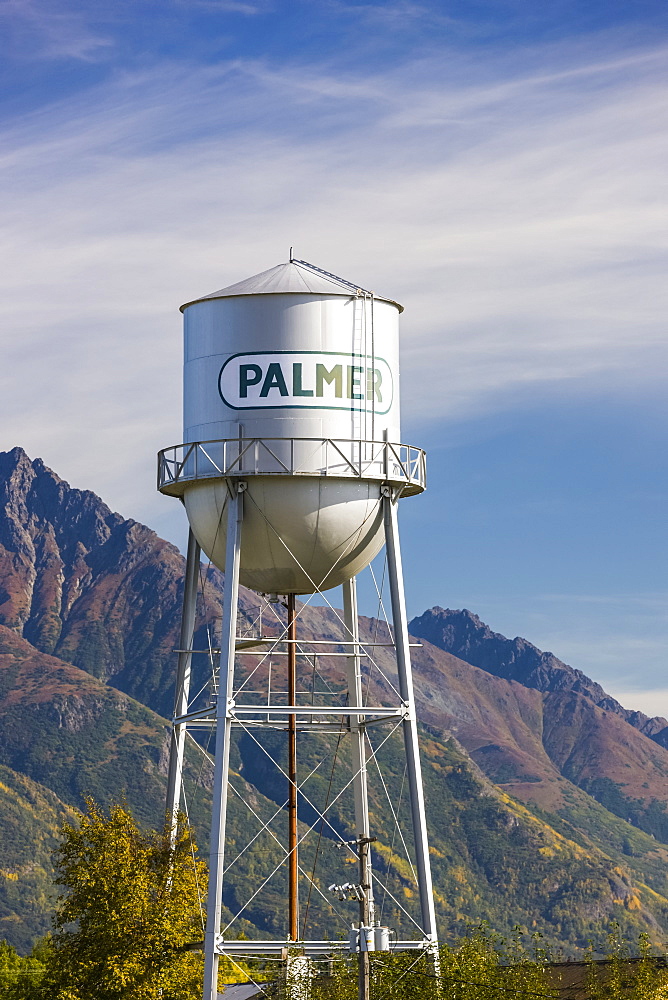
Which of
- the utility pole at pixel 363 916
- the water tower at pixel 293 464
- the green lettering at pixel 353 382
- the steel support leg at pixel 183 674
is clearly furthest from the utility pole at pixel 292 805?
the utility pole at pixel 363 916

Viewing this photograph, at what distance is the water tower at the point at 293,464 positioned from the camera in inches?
1586

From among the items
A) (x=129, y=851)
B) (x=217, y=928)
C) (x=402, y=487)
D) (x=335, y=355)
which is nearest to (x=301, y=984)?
(x=217, y=928)

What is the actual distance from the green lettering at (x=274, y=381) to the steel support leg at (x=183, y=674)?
482cm

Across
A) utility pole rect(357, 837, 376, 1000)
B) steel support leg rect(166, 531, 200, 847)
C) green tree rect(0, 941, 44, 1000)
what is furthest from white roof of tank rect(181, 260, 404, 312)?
green tree rect(0, 941, 44, 1000)

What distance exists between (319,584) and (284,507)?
2.48 m

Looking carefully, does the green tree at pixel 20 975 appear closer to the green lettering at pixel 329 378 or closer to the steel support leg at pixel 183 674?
the steel support leg at pixel 183 674

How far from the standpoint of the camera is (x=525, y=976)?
46.7 m

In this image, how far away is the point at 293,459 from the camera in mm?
40188

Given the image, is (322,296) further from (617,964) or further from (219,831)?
(617,964)

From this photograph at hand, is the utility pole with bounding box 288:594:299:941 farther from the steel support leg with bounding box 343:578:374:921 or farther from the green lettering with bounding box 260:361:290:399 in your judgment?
the green lettering with bounding box 260:361:290:399

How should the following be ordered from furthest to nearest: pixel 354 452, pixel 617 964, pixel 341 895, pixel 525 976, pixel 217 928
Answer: pixel 617 964 < pixel 525 976 < pixel 354 452 < pixel 217 928 < pixel 341 895

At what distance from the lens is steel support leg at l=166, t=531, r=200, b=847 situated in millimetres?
43438

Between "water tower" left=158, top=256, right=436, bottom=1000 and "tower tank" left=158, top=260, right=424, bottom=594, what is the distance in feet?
0.11

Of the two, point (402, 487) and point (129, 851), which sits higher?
point (402, 487)
